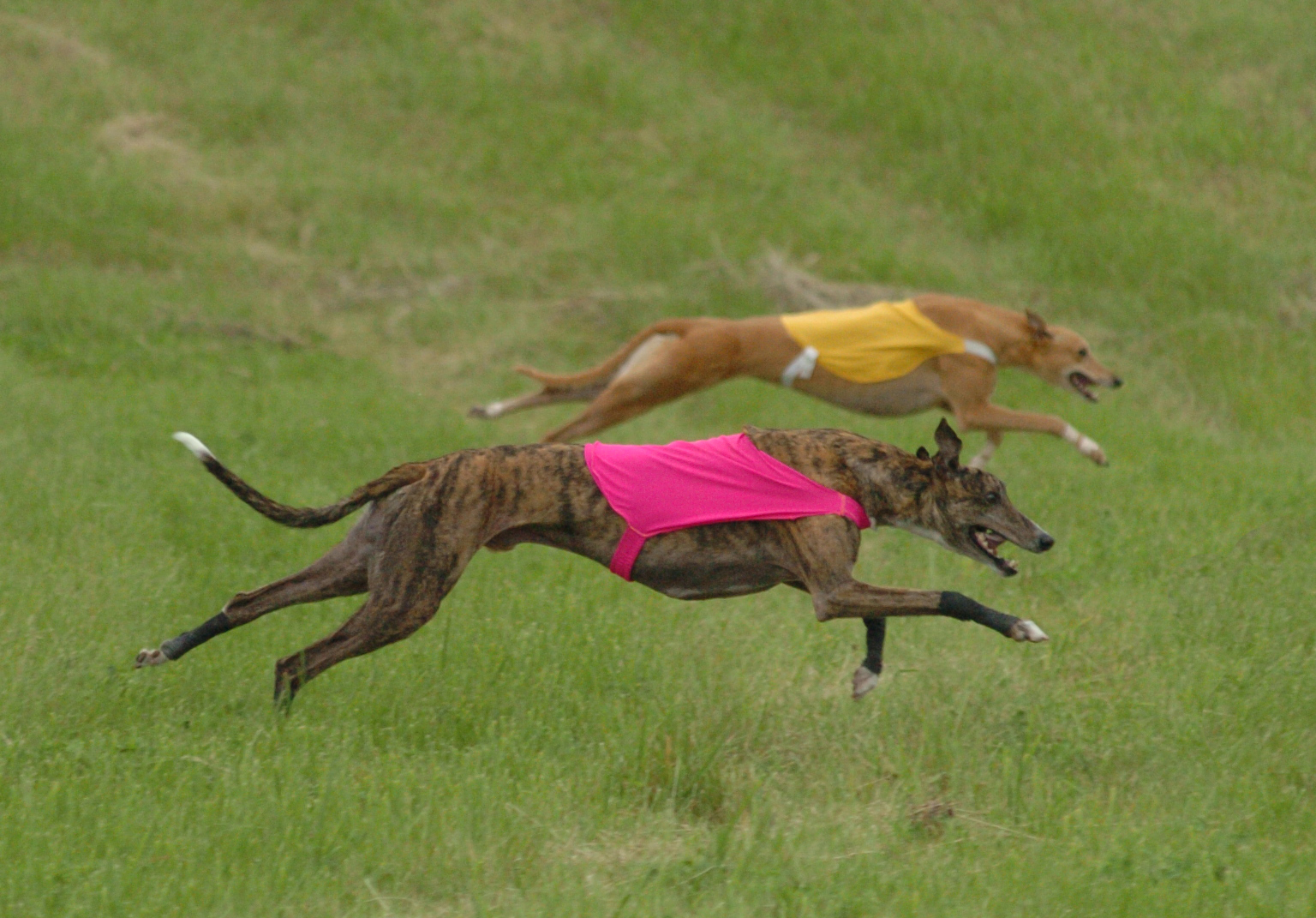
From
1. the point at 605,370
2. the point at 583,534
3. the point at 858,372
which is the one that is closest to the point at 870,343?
the point at 858,372

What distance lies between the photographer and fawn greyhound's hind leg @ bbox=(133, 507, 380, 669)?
6.21m

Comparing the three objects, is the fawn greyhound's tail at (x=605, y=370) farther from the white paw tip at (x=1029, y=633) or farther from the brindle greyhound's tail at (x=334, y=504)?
the white paw tip at (x=1029, y=633)

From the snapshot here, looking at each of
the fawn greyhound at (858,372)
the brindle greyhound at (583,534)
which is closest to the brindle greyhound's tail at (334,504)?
the brindle greyhound at (583,534)

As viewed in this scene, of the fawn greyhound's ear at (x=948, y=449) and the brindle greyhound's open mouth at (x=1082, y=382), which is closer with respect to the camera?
the fawn greyhound's ear at (x=948, y=449)

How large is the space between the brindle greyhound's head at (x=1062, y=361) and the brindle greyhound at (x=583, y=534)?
5.02 metres

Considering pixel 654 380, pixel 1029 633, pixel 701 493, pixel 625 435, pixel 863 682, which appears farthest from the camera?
pixel 625 435

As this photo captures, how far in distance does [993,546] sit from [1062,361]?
5.09m

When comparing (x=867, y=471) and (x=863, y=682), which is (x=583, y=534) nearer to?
(x=867, y=471)

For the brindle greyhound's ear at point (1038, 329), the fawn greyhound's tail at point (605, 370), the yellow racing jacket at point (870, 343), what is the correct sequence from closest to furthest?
the yellow racing jacket at point (870, 343), the fawn greyhound's tail at point (605, 370), the brindle greyhound's ear at point (1038, 329)

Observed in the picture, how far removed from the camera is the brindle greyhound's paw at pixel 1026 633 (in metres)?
5.64

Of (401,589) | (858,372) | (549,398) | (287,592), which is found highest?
(401,589)

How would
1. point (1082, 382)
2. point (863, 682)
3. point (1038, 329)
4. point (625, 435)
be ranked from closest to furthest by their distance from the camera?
point (863, 682) < point (1038, 329) < point (1082, 382) < point (625, 435)

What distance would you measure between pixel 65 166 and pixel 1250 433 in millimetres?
13054

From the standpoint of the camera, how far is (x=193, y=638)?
623 centimetres
